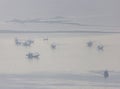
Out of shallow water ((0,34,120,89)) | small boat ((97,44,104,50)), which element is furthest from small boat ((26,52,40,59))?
small boat ((97,44,104,50))

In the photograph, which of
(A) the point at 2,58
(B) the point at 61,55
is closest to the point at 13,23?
(A) the point at 2,58

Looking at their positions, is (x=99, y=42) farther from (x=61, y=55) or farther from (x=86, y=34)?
(x=61, y=55)

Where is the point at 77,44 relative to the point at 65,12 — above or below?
below

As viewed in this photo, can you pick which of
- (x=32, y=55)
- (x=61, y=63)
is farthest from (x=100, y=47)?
(x=32, y=55)

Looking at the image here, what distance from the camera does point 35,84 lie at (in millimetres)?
2186

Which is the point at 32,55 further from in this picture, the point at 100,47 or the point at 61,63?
the point at 100,47

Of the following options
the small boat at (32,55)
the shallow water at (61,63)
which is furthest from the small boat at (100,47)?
the small boat at (32,55)

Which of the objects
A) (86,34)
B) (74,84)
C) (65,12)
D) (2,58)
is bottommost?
(74,84)

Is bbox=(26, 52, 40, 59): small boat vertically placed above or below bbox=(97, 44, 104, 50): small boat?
below

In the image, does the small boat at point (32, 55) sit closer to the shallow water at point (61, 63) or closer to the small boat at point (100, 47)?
the shallow water at point (61, 63)

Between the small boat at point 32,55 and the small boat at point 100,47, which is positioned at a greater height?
the small boat at point 100,47

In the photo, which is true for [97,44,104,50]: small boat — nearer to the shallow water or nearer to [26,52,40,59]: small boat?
the shallow water

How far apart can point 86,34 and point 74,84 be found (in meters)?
0.34

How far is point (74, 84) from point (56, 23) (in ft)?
1.40
